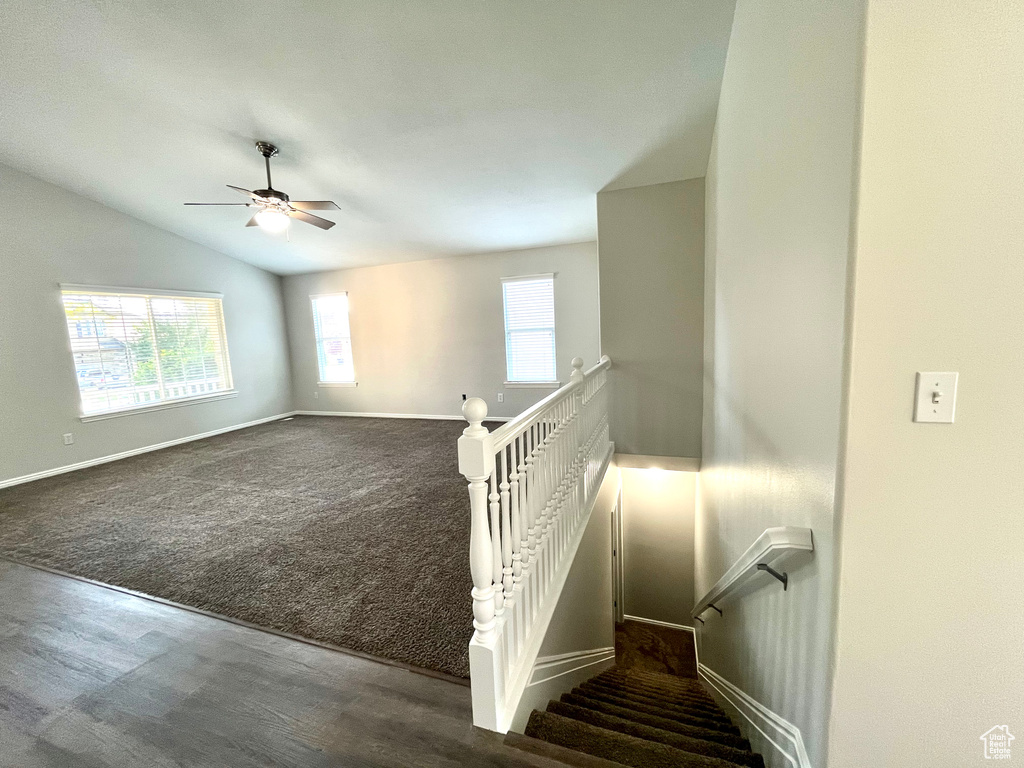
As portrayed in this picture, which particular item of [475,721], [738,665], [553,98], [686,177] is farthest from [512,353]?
[475,721]

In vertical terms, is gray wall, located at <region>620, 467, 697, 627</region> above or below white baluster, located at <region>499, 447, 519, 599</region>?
below

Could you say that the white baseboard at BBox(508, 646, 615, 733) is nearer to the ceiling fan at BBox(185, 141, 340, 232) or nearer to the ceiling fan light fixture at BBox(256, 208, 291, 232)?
the ceiling fan at BBox(185, 141, 340, 232)

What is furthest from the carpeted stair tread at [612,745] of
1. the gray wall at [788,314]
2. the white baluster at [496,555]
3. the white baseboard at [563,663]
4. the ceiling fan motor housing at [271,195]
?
the ceiling fan motor housing at [271,195]

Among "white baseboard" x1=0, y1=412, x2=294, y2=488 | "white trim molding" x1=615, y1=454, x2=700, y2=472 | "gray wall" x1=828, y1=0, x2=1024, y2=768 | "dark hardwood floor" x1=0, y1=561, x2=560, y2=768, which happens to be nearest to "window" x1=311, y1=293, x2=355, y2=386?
"white baseboard" x1=0, y1=412, x2=294, y2=488

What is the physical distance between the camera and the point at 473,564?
1.29 m

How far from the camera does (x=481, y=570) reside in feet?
4.24

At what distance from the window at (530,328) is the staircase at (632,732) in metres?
3.89

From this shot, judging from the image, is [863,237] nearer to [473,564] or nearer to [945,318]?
[945,318]

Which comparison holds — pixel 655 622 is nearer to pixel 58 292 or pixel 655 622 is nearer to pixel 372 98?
pixel 372 98

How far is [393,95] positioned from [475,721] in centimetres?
350

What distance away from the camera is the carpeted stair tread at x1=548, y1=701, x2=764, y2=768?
1.53 meters

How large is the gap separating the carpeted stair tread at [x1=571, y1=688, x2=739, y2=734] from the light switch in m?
1.92

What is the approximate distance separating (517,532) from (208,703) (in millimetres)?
1294

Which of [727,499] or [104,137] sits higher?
[104,137]
